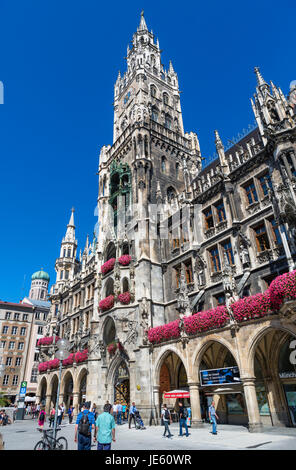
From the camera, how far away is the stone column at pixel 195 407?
1880cm

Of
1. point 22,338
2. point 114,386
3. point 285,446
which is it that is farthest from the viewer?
point 22,338

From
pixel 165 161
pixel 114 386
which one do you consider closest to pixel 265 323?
pixel 114 386

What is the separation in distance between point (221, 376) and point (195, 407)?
302 centimetres

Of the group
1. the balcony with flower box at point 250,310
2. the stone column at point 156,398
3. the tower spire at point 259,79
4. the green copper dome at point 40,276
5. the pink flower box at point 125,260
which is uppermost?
the green copper dome at point 40,276

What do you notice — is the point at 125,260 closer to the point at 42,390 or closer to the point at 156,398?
the point at 156,398

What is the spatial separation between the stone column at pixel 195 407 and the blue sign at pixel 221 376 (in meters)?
0.85

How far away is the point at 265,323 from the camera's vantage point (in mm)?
16484

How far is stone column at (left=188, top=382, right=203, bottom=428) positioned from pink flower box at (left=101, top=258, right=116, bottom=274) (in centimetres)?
1521

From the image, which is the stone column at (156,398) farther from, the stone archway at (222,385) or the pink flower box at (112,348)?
the pink flower box at (112,348)

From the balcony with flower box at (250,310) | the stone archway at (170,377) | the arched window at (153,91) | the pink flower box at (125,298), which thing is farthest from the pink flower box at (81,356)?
the arched window at (153,91)

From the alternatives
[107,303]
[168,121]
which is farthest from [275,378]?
[168,121]

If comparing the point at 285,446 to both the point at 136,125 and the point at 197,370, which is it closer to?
the point at 197,370

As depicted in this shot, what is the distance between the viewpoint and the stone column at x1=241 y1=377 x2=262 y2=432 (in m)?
15.5

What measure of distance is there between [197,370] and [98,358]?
44.5 ft
